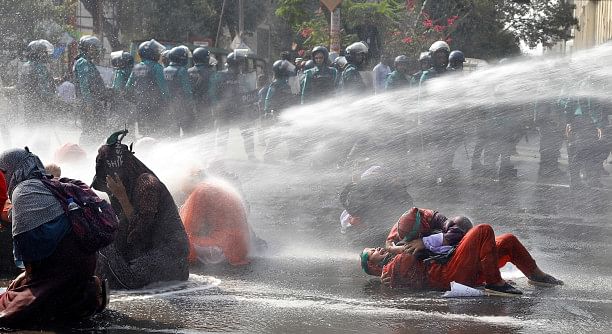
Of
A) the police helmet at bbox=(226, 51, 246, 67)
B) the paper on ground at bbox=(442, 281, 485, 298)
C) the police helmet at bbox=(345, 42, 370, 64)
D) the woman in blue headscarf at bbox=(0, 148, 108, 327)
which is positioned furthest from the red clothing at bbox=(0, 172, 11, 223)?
the police helmet at bbox=(226, 51, 246, 67)

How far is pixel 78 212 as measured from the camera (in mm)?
6039

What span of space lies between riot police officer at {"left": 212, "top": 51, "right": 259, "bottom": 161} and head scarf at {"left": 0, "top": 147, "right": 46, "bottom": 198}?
9.72 m

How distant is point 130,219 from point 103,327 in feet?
4.78

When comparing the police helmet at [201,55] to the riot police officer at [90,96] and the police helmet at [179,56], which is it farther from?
the riot police officer at [90,96]

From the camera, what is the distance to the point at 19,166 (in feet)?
20.4

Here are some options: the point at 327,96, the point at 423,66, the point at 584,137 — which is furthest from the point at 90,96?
the point at 584,137

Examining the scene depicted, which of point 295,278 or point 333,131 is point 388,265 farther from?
point 333,131

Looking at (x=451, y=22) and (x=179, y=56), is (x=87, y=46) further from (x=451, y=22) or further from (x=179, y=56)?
(x=451, y=22)

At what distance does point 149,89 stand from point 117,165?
7989mm

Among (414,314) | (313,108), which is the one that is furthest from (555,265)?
(313,108)

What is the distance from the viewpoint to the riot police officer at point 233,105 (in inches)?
683

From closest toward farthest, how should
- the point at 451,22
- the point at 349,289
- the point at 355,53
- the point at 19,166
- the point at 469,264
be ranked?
the point at 19,166 → the point at 469,264 → the point at 349,289 → the point at 355,53 → the point at 451,22

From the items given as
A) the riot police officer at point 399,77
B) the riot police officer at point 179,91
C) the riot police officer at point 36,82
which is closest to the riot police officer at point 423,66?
the riot police officer at point 399,77

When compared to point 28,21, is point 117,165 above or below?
below
